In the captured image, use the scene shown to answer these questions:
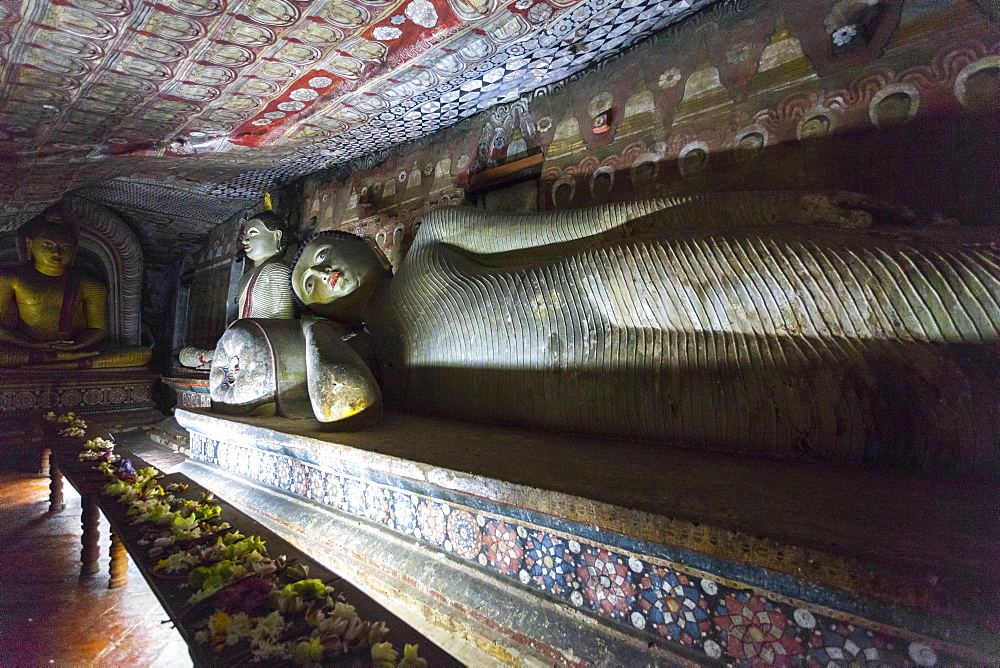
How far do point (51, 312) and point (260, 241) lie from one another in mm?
4626

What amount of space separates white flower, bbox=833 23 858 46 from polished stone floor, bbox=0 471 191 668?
396cm

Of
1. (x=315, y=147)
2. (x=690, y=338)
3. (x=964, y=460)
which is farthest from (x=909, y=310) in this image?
(x=315, y=147)

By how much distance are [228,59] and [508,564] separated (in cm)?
357

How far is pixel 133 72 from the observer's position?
10.2ft

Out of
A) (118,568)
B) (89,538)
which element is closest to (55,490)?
(89,538)

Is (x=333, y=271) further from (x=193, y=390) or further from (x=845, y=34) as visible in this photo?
(x=193, y=390)

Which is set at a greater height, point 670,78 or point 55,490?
point 670,78

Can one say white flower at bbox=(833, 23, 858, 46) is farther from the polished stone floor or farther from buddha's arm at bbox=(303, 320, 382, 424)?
the polished stone floor

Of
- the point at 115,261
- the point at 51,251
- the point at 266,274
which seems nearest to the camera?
the point at 266,274

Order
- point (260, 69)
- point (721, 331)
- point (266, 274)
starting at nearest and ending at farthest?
point (721, 331), point (260, 69), point (266, 274)

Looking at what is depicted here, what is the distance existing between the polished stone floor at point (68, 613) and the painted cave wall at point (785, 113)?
10.8 feet

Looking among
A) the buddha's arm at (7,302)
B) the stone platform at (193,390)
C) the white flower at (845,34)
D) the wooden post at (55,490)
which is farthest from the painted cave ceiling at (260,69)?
the wooden post at (55,490)

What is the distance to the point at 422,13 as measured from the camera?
8.91 feet

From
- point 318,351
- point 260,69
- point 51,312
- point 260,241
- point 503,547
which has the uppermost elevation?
point 260,69
